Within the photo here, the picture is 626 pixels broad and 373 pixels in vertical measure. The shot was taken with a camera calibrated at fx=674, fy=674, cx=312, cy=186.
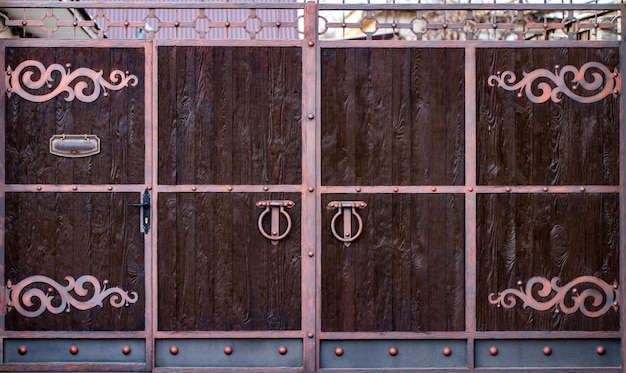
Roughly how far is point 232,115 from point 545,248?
190 centimetres

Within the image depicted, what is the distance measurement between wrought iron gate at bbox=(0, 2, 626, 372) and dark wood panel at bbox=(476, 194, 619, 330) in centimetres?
1

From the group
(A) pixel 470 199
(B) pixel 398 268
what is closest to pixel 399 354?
(B) pixel 398 268

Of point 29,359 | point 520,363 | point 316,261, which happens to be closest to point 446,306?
point 520,363

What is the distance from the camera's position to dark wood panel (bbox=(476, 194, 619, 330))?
3.76m

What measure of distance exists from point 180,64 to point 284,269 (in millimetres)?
1282

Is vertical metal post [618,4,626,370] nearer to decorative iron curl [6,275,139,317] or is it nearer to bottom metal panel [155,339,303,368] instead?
bottom metal panel [155,339,303,368]

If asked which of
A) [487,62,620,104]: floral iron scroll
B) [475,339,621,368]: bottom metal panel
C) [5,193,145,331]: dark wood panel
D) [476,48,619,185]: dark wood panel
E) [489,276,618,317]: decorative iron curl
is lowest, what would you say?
[475,339,621,368]: bottom metal panel

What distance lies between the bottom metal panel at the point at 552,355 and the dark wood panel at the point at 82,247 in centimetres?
197

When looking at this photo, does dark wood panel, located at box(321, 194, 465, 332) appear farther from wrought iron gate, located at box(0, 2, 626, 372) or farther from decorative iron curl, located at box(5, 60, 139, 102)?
decorative iron curl, located at box(5, 60, 139, 102)

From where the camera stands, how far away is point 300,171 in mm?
3758

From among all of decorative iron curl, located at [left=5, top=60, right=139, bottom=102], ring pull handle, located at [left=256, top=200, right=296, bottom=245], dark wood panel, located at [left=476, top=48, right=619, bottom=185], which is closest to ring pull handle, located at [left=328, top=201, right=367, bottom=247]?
ring pull handle, located at [left=256, top=200, right=296, bottom=245]

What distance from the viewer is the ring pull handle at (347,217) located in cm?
374

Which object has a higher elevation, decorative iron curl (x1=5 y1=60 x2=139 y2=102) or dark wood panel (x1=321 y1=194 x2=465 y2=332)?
decorative iron curl (x1=5 y1=60 x2=139 y2=102)

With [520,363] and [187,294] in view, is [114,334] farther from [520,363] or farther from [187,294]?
[520,363]
